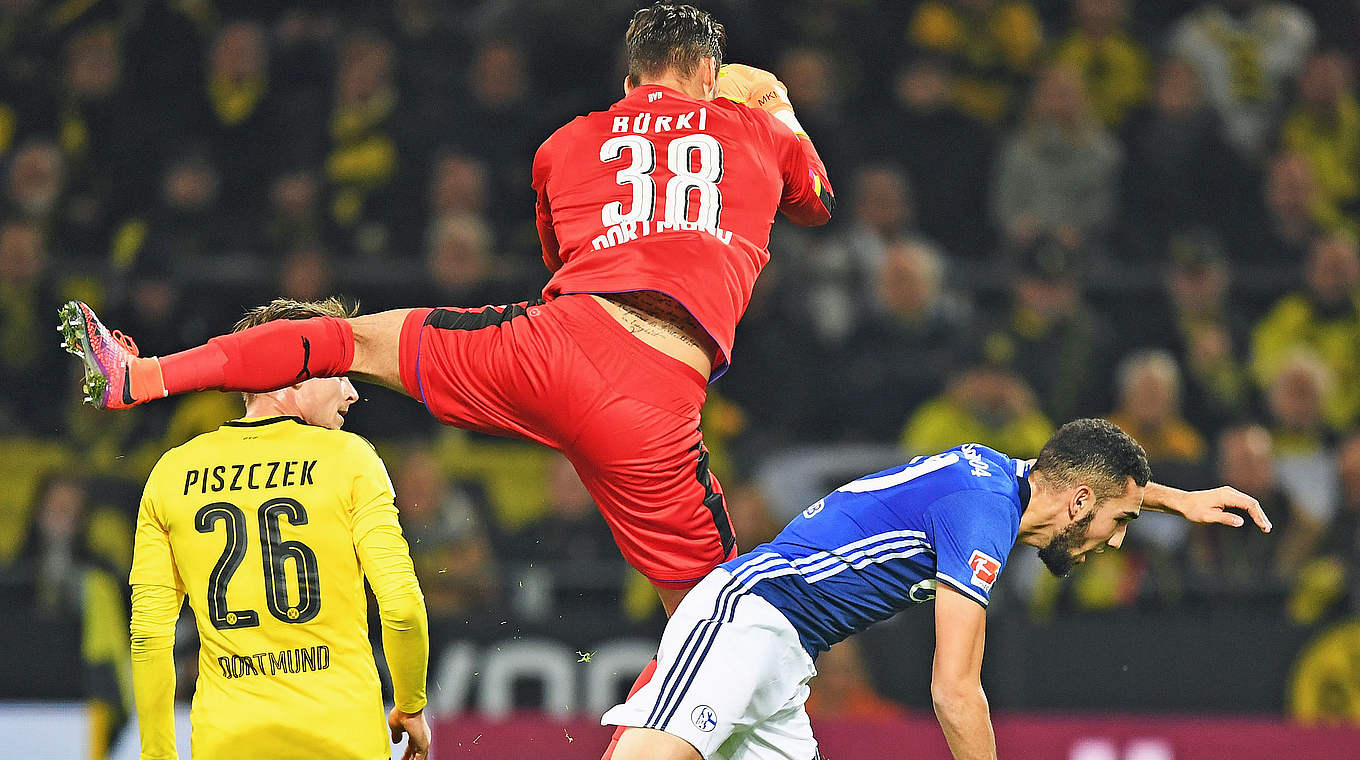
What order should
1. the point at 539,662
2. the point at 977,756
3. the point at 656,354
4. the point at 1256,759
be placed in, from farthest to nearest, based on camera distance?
the point at 539,662
the point at 1256,759
the point at 656,354
the point at 977,756

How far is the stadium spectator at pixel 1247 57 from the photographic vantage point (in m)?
11.0

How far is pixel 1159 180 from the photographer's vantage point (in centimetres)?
1076

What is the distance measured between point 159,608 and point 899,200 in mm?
6536

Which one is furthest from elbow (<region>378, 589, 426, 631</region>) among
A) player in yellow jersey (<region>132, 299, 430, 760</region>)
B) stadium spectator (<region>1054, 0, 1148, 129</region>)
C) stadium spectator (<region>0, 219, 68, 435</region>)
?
stadium spectator (<region>1054, 0, 1148, 129</region>)

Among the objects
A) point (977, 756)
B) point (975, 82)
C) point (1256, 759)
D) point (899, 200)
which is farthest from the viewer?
point (975, 82)

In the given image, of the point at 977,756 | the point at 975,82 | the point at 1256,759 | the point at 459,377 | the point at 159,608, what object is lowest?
the point at 1256,759

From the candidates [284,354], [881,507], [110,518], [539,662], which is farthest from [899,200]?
[284,354]

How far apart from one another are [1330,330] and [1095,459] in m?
6.04

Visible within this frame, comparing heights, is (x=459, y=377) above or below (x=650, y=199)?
below

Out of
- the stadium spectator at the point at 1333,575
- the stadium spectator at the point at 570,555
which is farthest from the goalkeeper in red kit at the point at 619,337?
the stadium spectator at the point at 1333,575

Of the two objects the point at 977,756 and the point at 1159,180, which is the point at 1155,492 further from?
the point at 1159,180

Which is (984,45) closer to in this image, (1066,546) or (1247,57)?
(1247,57)

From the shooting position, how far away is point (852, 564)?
4.77 metres

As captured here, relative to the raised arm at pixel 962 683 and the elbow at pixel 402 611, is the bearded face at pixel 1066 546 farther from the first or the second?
the elbow at pixel 402 611
